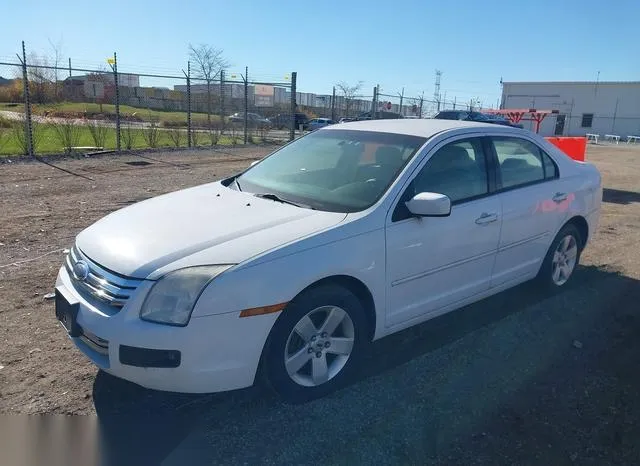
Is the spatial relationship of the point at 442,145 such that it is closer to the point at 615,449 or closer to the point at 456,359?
the point at 456,359

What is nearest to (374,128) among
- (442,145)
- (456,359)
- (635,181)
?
(442,145)

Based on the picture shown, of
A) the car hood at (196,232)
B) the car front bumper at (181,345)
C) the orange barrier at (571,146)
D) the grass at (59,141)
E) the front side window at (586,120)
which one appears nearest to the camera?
the car front bumper at (181,345)

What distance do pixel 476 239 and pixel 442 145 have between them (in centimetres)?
75

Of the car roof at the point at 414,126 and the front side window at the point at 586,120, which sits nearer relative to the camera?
the car roof at the point at 414,126

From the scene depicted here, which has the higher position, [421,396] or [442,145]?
[442,145]

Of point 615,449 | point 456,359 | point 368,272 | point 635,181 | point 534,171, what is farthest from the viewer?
point 635,181

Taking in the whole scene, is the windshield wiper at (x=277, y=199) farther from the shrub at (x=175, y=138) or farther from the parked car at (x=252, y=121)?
the parked car at (x=252, y=121)

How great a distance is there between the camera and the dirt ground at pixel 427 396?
2.84 m

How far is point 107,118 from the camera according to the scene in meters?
23.7

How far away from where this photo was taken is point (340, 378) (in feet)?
11.1

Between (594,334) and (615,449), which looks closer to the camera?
(615,449)

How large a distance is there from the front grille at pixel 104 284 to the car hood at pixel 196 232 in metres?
0.04

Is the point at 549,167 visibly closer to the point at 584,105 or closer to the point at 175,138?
the point at 175,138

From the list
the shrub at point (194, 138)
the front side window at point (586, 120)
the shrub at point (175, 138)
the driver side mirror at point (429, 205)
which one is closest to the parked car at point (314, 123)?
the shrub at point (194, 138)
